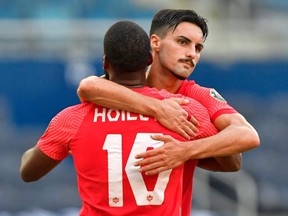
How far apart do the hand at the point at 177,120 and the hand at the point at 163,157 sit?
0.20 feet

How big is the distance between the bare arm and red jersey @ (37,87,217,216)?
0.16 ft

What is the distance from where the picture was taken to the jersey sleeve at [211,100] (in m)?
5.01

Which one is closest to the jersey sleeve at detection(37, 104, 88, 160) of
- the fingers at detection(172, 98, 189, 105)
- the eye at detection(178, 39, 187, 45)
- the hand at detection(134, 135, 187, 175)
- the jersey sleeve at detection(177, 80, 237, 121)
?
the hand at detection(134, 135, 187, 175)

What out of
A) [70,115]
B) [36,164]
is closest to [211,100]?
[70,115]

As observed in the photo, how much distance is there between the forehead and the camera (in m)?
5.35

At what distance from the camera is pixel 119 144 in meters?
4.74

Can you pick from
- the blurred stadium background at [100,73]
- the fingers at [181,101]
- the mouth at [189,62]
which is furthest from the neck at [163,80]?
the blurred stadium background at [100,73]

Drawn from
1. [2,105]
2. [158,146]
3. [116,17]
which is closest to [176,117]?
[158,146]

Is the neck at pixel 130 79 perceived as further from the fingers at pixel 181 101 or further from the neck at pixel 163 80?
the neck at pixel 163 80

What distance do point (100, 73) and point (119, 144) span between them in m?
7.54

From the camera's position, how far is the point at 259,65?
1308cm

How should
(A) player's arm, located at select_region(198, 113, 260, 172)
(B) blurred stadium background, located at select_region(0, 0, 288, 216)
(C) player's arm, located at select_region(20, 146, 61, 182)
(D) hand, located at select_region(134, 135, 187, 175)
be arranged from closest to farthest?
1. (D) hand, located at select_region(134, 135, 187, 175)
2. (A) player's arm, located at select_region(198, 113, 260, 172)
3. (C) player's arm, located at select_region(20, 146, 61, 182)
4. (B) blurred stadium background, located at select_region(0, 0, 288, 216)

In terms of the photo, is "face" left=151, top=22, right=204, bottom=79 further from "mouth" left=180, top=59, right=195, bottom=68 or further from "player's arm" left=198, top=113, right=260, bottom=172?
"player's arm" left=198, top=113, right=260, bottom=172

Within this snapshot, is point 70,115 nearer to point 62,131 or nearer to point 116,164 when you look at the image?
point 62,131
